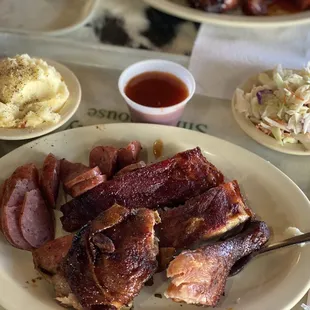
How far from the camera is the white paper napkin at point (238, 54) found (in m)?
2.24

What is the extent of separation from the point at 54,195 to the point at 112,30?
38.6 inches

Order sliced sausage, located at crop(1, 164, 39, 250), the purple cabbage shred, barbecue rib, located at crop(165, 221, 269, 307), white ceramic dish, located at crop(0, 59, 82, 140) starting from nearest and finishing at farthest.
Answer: barbecue rib, located at crop(165, 221, 269, 307) → sliced sausage, located at crop(1, 164, 39, 250) → white ceramic dish, located at crop(0, 59, 82, 140) → the purple cabbage shred

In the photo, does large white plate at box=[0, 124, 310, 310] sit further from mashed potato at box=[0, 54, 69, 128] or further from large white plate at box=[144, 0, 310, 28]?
large white plate at box=[144, 0, 310, 28]

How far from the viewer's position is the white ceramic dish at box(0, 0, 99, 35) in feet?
7.86

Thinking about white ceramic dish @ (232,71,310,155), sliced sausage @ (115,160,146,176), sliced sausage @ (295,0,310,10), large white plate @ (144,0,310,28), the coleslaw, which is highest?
sliced sausage @ (295,0,310,10)

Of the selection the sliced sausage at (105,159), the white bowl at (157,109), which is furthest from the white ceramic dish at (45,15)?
the sliced sausage at (105,159)

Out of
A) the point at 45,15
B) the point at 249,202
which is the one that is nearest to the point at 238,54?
the point at 249,202

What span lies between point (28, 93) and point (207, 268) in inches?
37.9

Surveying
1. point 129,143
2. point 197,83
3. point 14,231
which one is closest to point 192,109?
point 197,83

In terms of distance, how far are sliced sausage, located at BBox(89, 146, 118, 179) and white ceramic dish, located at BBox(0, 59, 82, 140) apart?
223 mm

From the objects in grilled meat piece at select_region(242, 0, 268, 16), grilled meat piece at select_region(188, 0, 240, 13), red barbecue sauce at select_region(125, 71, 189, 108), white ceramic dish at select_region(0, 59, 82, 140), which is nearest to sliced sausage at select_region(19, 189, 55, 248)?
white ceramic dish at select_region(0, 59, 82, 140)

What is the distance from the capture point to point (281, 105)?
1.99 meters

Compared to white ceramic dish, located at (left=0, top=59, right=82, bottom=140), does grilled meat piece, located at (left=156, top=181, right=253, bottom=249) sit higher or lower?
higher

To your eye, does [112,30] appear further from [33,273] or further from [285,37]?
[33,273]
